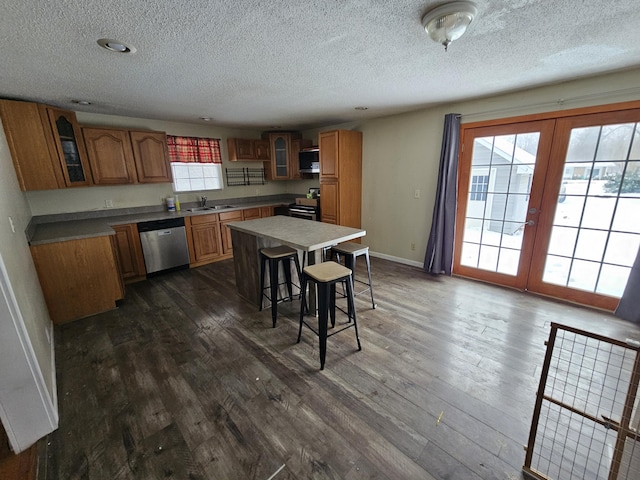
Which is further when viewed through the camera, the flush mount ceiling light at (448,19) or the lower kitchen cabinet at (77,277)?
the lower kitchen cabinet at (77,277)

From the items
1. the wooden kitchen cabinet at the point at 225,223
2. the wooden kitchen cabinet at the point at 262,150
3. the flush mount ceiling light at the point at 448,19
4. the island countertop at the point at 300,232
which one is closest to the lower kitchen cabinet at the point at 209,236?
the wooden kitchen cabinet at the point at 225,223

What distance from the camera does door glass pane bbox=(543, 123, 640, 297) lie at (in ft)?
8.14

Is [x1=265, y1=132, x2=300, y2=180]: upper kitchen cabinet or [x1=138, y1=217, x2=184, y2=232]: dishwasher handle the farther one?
[x1=265, y1=132, x2=300, y2=180]: upper kitchen cabinet

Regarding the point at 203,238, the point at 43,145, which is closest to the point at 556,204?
the point at 203,238

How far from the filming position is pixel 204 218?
14.2 feet

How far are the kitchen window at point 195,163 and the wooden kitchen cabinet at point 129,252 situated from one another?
1.19 meters

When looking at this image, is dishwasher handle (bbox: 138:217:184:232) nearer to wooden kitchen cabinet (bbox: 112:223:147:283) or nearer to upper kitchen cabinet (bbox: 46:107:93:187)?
wooden kitchen cabinet (bbox: 112:223:147:283)

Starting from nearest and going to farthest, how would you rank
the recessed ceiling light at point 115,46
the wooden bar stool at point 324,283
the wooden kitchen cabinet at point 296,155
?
1. the recessed ceiling light at point 115,46
2. the wooden bar stool at point 324,283
3. the wooden kitchen cabinet at point 296,155

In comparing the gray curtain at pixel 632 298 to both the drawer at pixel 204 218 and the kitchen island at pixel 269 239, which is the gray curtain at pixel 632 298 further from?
the drawer at pixel 204 218

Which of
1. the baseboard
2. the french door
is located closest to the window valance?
the baseboard

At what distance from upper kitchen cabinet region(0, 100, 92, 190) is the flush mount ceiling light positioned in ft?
12.8

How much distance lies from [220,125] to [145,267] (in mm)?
2669

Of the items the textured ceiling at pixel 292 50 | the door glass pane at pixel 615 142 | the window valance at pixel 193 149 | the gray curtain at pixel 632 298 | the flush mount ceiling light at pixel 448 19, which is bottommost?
the gray curtain at pixel 632 298

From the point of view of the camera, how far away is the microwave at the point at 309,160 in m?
4.94
